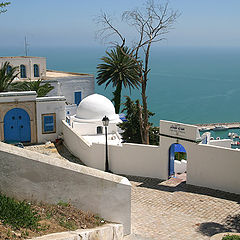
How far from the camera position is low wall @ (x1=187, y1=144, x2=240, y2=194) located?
15336 millimetres

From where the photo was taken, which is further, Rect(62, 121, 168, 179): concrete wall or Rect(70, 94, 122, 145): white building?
Rect(70, 94, 122, 145): white building

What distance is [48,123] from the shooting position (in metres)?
24.1

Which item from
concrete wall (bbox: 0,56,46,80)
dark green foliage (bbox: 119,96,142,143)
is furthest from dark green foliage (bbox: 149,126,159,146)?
concrete wall (bbox: 0,56,46,80)

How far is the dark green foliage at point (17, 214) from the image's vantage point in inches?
323

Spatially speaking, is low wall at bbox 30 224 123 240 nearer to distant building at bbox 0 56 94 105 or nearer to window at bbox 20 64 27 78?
distant building at bbox 0 56 94 105

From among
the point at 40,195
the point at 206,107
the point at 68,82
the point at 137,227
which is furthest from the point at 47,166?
the point at 206,107

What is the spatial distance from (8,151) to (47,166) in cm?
103

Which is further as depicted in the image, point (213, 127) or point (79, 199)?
point (213, 127)

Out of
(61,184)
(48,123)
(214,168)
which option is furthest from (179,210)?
(48,123)

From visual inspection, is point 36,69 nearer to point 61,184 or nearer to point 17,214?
point 61,184

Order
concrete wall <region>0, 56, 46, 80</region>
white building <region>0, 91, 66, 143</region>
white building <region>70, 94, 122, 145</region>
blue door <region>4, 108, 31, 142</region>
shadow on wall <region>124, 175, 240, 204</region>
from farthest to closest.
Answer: concrete wall <region>0, 56, 46, 80</region>, white building <region>70, 94, 122, 145</region>, blue door <region>4, 108, 31, 142</region>, white building <region>0, 91, 66, 143</region>, shadow on wall <region>124, 175, 240, 204</region>

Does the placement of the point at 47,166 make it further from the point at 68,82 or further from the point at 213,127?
the point at 213,127

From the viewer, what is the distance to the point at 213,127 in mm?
85250

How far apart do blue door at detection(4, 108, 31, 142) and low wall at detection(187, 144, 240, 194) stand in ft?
37.6
